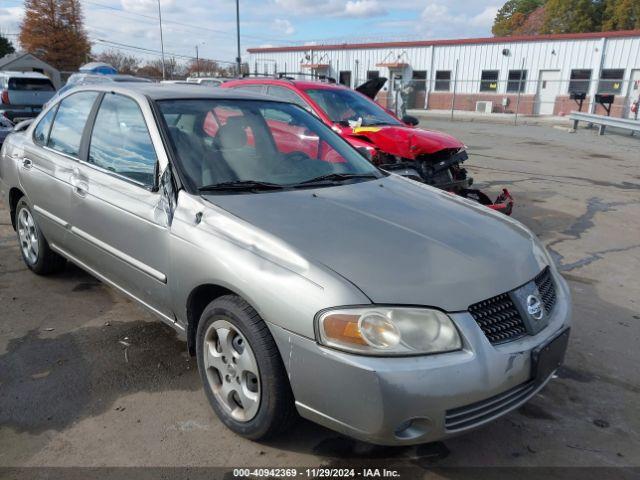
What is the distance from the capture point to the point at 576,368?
11.1 ft

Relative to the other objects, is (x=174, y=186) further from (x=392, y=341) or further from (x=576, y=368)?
(x=576, y=368)

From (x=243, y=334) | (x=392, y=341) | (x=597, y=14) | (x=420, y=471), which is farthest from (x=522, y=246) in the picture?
(x=597, y=14)

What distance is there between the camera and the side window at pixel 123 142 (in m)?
3.10

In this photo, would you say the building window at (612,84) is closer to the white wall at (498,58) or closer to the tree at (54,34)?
the white wall at (498,58)

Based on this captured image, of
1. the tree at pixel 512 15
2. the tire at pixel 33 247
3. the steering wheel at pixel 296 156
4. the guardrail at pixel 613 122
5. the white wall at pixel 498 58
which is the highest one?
the tree at pixel 512 15

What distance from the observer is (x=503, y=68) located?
106 ft

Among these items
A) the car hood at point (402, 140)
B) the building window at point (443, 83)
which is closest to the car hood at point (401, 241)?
the car hood at point (402, 140)

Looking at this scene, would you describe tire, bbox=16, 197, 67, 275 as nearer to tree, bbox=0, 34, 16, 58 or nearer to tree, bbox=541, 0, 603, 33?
tree, bbox=0, 34, 16, 58

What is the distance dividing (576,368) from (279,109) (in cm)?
274

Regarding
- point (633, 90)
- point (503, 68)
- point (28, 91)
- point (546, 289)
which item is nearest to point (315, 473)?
point (546, 289)

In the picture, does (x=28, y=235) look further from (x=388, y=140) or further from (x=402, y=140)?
(x=402, y=140)

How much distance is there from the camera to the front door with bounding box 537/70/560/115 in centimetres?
3044

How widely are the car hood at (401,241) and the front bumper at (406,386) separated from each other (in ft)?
0.72

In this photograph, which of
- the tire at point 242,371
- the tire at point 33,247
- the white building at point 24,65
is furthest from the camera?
the white building at point 24,65
